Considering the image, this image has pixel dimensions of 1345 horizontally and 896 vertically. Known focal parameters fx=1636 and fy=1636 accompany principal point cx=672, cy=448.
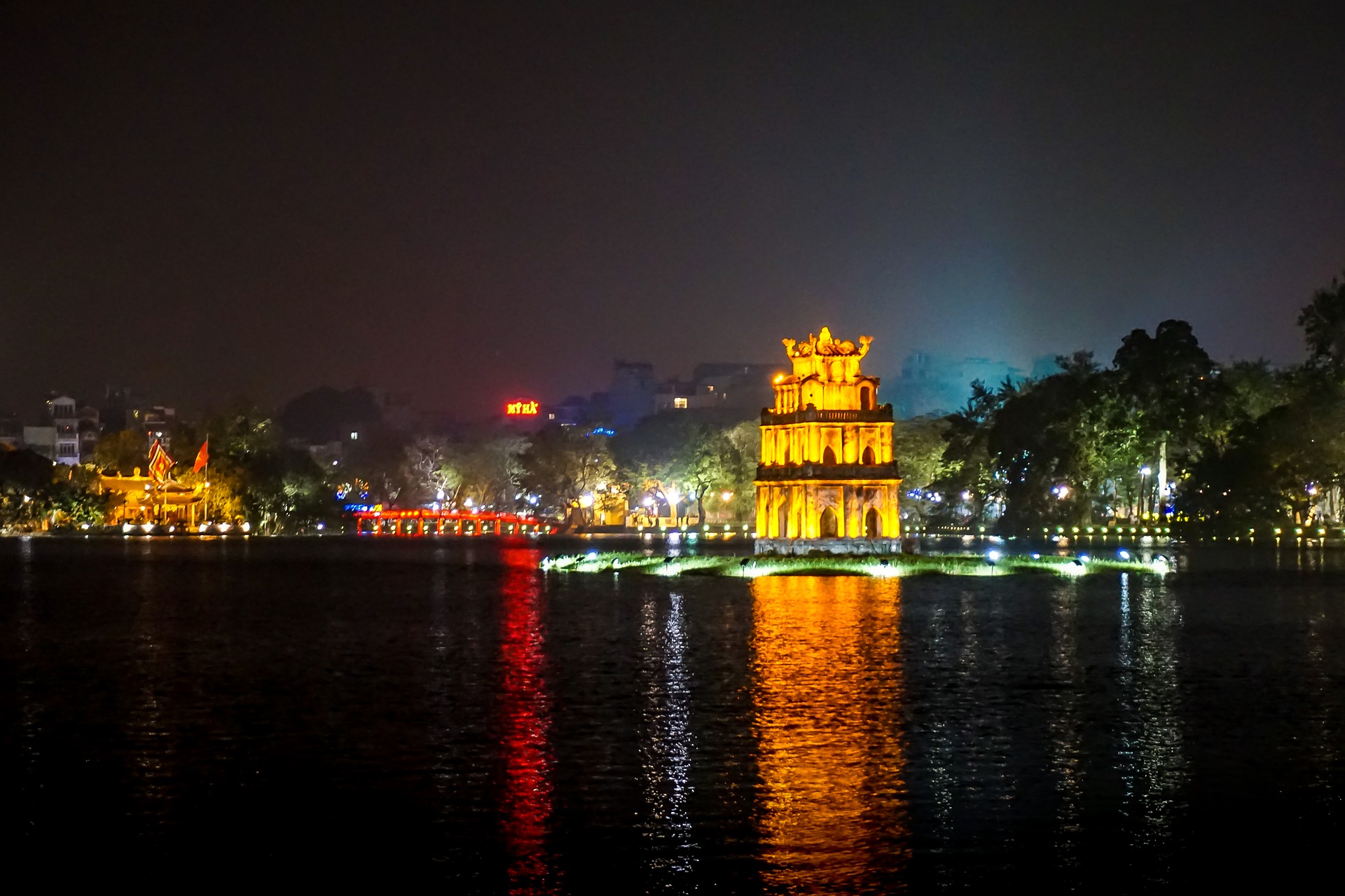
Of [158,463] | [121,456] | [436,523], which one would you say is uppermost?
[121,456]

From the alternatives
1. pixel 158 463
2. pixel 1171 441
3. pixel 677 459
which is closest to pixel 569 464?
pixel 677 459

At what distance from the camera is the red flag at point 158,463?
165 meters

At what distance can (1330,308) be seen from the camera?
290ft

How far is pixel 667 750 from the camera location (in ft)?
80.8

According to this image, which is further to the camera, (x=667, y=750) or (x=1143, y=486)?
(x=1143, y=486)

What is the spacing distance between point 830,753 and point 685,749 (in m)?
2.21

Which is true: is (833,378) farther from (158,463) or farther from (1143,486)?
(158,463)

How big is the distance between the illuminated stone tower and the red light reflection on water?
30.5m

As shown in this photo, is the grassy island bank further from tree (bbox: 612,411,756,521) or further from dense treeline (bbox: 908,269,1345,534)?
tree (bbox: 612,411,756,521)

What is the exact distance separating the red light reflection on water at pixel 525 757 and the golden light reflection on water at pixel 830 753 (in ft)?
8.38

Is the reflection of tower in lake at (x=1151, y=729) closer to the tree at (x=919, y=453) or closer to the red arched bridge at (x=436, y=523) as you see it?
the tree at (x=919, y=453)

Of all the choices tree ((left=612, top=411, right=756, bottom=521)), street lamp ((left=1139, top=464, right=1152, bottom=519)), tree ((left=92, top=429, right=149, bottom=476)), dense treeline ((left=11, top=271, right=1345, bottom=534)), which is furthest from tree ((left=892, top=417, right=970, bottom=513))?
tree ((left=92, top=429, right=149, bottom=476))

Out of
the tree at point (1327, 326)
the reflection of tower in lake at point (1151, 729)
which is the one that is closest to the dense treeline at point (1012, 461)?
the tree at point (1327, 326)

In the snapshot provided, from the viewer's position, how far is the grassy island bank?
73.4m
